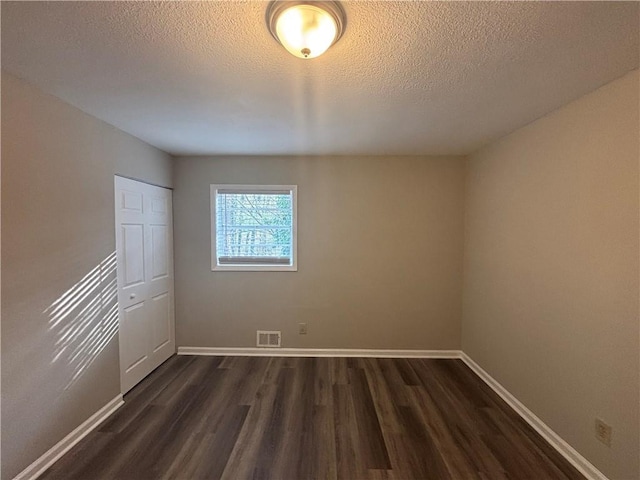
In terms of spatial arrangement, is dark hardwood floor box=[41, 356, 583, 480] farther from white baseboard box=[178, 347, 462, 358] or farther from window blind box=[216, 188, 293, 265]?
window blind box=[216, 188, 293, 265]

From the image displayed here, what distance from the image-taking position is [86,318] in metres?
2.13

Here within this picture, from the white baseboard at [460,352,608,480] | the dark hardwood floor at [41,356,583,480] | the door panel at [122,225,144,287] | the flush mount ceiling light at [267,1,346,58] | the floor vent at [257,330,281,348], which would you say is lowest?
the dark hardwood floor at [41,356,583,480]

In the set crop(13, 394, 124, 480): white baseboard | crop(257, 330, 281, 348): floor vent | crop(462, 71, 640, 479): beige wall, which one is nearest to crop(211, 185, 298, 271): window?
crop(257, 330, 281, 348): floor vent

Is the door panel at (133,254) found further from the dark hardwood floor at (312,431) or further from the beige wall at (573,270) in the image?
the beige wall at (573,270)

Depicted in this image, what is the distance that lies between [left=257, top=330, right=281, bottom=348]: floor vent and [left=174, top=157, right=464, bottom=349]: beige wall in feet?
0.22

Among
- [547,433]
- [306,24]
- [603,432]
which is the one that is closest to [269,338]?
[547,433]

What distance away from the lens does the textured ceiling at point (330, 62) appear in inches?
45.2

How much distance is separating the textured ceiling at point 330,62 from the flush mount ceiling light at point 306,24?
6cm

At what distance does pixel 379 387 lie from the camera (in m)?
2.76

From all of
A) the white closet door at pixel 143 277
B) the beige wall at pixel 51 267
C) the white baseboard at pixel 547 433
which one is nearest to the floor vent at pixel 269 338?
the white closet door at pixel 143 277

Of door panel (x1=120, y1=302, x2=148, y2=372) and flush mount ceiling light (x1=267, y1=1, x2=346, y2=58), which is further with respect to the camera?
door panel (x1=120, y1=302, x2=148, y2=372)

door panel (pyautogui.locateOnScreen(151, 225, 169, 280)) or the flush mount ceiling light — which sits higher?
the flush mount ceiling light

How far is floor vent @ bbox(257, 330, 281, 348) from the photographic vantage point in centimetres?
346

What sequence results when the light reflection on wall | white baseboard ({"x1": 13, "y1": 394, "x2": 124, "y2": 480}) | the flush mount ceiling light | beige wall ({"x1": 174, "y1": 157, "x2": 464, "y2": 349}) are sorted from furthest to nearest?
beige wall ({"x1": 174, "y1": 157, "x2": 464, "y2": 349}), the light reflection on wall, white baseboard ({"x1": 13, "y1": 394, "x2": 124, "y2": 480}), the flush mount ceiling light
